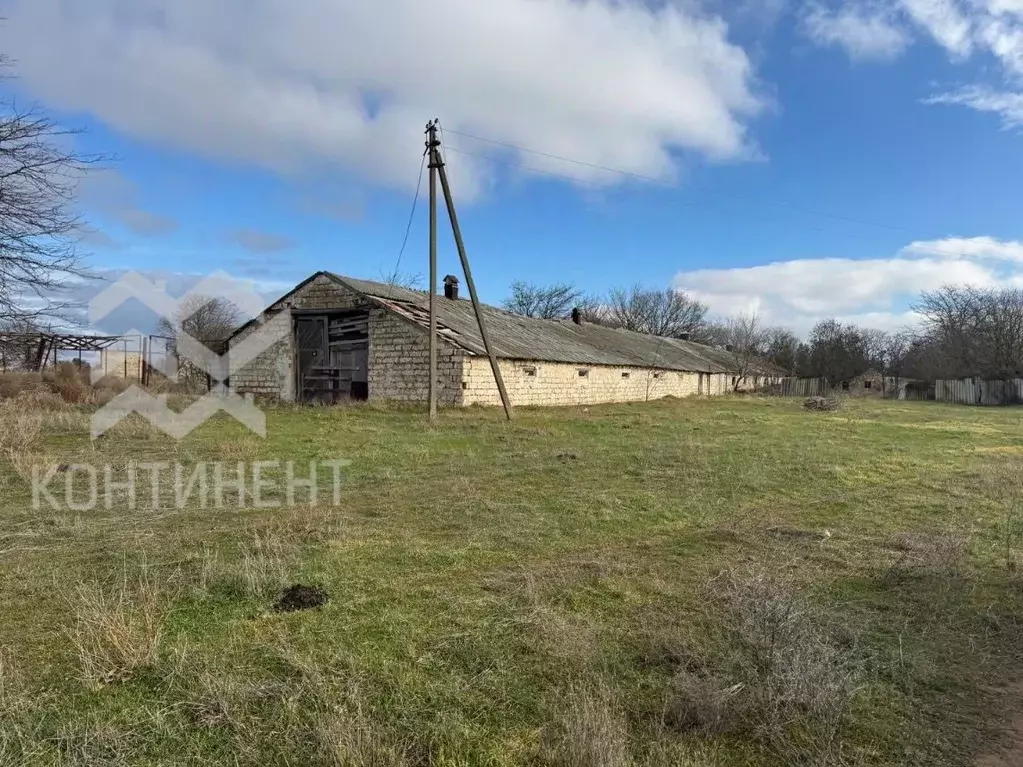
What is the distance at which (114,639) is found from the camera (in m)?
3.25

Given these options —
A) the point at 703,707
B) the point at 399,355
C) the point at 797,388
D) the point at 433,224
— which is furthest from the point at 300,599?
the point at 797,388

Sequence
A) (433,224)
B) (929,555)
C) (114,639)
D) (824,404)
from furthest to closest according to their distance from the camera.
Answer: (824,404) → (433,224) → (929,555) → (114,639)

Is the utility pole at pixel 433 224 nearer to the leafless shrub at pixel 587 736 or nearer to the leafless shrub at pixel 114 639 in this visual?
the leafless shrub at pixel 114 639

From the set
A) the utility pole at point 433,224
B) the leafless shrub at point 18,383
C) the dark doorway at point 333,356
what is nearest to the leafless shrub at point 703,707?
the utility pole at point 433,224

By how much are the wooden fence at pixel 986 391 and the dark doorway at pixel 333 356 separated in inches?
1334

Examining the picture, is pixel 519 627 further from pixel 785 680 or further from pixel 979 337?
pixel 979 337

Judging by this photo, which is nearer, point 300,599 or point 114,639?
point 114,639

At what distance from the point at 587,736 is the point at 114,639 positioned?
2452 millimetres

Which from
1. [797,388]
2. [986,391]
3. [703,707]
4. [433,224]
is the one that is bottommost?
[703,707]

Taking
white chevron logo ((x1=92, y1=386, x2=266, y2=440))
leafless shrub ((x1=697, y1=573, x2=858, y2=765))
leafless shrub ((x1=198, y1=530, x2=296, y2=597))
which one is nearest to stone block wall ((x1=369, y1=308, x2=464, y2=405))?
white chevron logo ((x1=92, y1=386, x2=266, y2=440))

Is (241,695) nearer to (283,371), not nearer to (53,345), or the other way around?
(283,371)

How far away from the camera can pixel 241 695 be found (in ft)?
9.55

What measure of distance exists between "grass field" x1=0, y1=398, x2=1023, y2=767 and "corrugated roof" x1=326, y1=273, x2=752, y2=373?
12122 millimetres

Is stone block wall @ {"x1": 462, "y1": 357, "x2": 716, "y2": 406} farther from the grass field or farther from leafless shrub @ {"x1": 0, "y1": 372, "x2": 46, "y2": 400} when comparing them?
leafless shrub @ {"x1": 0, "y1": 372, "x2": 46, "y2": 400}
